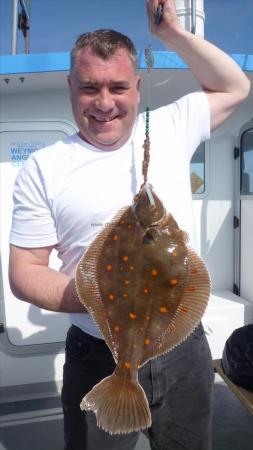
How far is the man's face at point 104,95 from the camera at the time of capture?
5.64 feet

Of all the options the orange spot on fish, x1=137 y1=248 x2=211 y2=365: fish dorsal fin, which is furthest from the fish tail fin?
the orange spot on fish

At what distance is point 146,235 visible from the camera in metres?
1.45

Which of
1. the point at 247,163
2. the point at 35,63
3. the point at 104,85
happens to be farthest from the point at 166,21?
the point at 247,163

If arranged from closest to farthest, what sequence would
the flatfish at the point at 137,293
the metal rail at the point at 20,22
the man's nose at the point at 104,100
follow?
the flatfish at the point at 137,293, the man's nose at the point at 104,100, the metal rail at the point at 20,22

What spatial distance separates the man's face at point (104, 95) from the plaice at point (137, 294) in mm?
507

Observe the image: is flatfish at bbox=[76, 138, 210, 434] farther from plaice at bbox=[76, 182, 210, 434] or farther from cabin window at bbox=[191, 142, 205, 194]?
cabin window at bbox=[191, 142, 205, 194]

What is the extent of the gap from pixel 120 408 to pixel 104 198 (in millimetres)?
871

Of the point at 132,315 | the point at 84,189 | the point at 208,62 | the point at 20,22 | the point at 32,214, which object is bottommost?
the point at 132,315

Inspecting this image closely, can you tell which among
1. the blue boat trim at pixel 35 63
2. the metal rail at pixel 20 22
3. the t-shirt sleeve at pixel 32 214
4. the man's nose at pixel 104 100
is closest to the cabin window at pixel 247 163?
the blue boat trim at pixel 35 63

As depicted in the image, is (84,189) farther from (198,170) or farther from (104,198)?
(198,170)

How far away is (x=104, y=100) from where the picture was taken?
A: 5.63 ft

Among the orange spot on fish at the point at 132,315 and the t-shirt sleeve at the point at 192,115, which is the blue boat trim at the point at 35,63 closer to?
the t-shirt sleeve at the point at 192,115

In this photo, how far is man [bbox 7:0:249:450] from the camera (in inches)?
68.5

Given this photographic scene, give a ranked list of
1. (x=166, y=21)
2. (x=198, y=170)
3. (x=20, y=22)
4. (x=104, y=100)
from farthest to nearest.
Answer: (x=198, y=170)
(x=20, y=22)
(x=166, y=21)
(x=104, y=100)
